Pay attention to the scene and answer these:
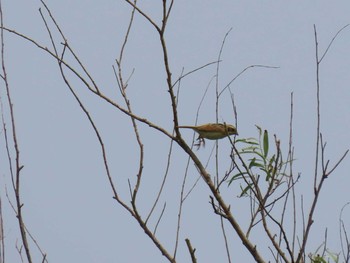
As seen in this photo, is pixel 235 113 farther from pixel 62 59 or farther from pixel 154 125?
pixel 62 59

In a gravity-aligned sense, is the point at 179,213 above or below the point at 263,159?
below

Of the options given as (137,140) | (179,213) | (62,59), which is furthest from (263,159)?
(62,59)

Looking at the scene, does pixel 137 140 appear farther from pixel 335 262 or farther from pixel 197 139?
pixel 335 262

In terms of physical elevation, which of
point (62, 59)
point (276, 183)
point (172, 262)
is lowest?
point (172, 262)

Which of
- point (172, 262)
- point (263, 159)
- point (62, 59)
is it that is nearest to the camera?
point (172, 262)

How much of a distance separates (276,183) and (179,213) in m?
0.42

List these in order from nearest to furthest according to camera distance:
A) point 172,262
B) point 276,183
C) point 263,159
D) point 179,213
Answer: point 172,262, point 179,213, point 276,183, point 263,159

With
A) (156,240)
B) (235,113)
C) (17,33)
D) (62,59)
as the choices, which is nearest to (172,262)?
(156,240)

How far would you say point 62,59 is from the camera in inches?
82.4

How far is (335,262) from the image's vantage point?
8.38 ft

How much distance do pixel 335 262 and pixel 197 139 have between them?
0.75m

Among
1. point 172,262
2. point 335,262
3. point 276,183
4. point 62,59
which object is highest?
point 62,59

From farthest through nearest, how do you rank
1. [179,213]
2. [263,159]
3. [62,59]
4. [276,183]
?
[263,159] → [276,183] → [179,213] → [62,59]

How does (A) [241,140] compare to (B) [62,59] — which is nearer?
(B) [62,59]
